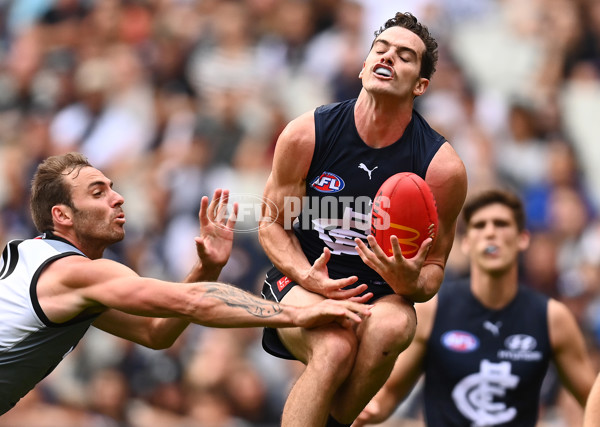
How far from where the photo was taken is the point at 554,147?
10.0 metres

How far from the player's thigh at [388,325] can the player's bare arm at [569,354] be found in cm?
227

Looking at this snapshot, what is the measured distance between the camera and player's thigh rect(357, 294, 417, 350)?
514 centimetres

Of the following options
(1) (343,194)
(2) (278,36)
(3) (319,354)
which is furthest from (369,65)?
(2) (278,36)

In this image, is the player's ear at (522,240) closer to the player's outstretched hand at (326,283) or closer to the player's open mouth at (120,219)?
the player's outstretched hand at (326,283)

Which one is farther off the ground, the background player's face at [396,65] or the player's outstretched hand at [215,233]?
the background player's face at [396,65]

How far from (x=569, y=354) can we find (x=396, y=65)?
296cm

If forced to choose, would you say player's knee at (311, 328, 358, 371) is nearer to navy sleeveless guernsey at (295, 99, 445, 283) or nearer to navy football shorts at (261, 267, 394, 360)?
navy football shorts at (261, 267, 394, 360)

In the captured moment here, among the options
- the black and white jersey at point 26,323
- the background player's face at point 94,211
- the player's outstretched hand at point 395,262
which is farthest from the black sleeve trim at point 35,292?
the player's outstretched hand at point 395,262

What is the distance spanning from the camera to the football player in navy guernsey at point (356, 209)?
5.18 m

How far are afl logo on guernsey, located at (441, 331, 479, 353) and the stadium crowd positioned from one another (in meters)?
2.14

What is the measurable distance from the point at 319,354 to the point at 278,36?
671 cm

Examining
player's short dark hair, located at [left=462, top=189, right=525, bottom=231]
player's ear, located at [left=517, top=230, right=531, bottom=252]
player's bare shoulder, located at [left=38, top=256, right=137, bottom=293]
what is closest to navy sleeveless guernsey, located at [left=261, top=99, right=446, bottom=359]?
player's bare shoulder, located at [left=38, top=256, right=137, bottom=293]

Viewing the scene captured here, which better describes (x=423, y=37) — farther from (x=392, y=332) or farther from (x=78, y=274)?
(x=78, y=274)

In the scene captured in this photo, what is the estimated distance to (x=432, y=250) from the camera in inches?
218
